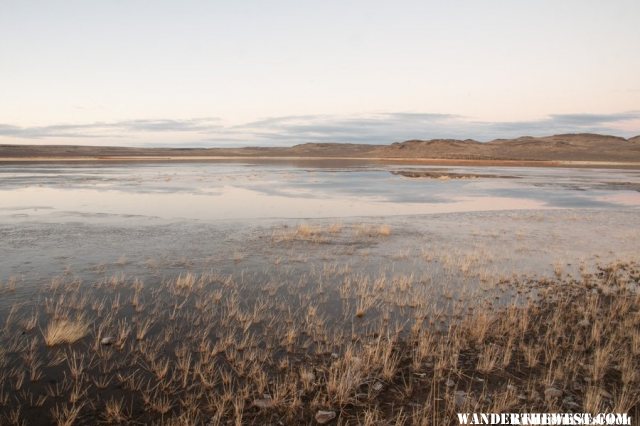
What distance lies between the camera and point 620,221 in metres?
20.0

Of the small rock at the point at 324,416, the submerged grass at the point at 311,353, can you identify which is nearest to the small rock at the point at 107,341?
the submerged grass at the point at 311,353

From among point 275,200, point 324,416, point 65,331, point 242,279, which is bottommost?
point 324,416

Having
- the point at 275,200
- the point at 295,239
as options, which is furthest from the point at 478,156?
the point at 295,239

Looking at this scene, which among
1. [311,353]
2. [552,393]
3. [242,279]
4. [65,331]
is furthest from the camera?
[242,279]

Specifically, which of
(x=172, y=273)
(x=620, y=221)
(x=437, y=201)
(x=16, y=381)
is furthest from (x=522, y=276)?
(x=437, y=201)

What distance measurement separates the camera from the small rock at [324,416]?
5.05m

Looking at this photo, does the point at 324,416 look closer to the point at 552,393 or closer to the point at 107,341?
the point at 552,393

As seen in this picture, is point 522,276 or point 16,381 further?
point 522,276

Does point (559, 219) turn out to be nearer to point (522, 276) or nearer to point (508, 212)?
point (508, 212)

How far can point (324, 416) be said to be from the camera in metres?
5.10

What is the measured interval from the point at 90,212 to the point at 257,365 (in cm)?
1784

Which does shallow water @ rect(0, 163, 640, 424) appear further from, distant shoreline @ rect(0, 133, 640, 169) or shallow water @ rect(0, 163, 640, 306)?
distant shoreline @ rect(0, 133, 640, 169)

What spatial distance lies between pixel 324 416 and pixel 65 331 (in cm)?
455

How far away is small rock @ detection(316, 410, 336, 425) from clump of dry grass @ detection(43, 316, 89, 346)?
4206mm
